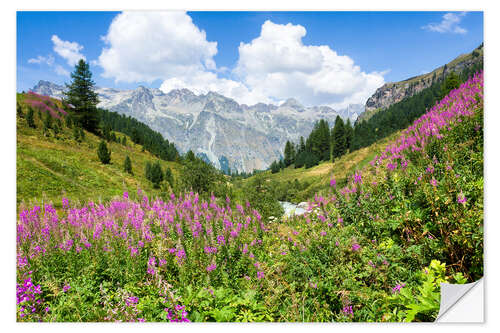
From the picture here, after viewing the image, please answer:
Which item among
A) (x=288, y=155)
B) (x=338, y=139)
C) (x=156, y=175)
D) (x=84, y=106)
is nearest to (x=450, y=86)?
(x=156, y=175)

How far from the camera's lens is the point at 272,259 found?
4258 mm

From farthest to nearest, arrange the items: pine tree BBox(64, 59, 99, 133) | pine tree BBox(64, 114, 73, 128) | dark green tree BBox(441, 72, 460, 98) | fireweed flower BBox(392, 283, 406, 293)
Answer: pine tree BBox(64, 59, 99, 133) < pine tree BBox(64, 114, 73, 128) < dark green tree BBox(441, 72, 460, 98) < fireweed flower BBox(392, 283, 406, 293)

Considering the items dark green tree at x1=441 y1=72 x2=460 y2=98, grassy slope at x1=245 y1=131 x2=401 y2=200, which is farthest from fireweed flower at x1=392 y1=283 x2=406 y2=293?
dark green tree at x1=441 y1=72 x2=460 y2=98

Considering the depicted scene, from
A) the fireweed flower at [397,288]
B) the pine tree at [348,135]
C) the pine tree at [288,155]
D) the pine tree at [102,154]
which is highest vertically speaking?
the pine tree at [348,135]

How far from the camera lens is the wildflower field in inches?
124

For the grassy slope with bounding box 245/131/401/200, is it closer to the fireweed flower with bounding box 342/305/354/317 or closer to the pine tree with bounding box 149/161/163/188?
the fireweed flower with bounding box 342/305/354/317

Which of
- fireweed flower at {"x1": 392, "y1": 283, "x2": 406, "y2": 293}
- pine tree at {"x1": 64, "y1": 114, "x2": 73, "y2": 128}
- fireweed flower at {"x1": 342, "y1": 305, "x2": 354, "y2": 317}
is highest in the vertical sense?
pine tree at {"x1": 64, "y1": 114, "x2": 73, "y2": 128}

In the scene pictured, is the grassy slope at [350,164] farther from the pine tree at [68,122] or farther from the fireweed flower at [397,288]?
the pine tree at [68,122]

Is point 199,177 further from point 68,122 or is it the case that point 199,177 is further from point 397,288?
point 68,122

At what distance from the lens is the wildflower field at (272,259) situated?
124 inches

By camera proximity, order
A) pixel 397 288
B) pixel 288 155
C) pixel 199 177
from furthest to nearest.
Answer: pixel 288 155 < pixel 199 177 < pixel 397 288

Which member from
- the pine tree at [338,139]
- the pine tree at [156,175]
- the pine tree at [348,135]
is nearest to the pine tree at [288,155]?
the pine tree at [338,139]
